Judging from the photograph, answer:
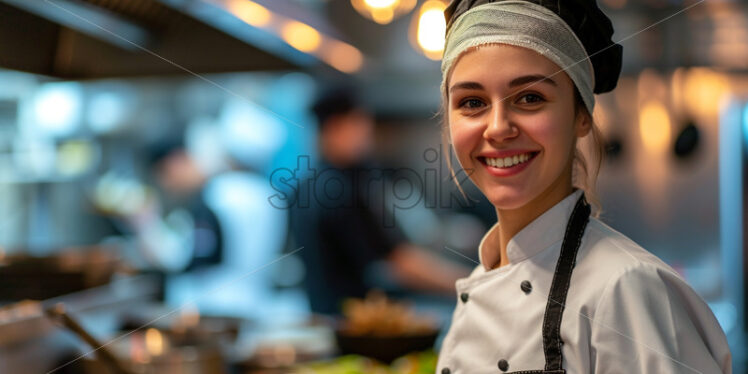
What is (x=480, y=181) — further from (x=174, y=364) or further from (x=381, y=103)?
(x=381, y=103)

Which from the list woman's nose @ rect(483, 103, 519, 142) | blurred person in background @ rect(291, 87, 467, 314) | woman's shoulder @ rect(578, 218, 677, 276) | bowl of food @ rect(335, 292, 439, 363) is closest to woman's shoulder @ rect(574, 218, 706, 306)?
woman's shoulder @ rect(578, 218, 677, 276)

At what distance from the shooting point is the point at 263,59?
1899mm

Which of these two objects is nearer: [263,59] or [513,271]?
[513,271]

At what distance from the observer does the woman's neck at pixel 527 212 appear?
0.61m

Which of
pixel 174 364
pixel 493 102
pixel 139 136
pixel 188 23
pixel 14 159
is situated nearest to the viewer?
pixel 493 102

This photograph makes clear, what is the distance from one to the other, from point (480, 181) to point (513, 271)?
10 centimetres

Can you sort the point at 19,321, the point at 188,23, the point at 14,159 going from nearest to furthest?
the point at 19,321
the point at 188,23
the point at 14,159

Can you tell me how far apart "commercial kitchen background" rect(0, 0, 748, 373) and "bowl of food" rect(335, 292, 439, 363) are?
0.17 meters

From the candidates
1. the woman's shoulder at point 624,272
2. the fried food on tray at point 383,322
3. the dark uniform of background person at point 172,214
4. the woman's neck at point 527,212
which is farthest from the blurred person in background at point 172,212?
the woman's shoulder at point 624,272

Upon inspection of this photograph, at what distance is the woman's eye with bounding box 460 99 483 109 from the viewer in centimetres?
56

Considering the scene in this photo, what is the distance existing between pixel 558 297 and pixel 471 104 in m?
0.16

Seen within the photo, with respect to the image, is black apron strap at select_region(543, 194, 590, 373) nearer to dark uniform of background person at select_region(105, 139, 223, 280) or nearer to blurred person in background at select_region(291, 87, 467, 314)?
blurred person in background at select_region(291, 87, 467, 314)

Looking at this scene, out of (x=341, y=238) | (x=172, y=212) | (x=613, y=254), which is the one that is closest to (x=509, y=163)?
(x=613, y=254)

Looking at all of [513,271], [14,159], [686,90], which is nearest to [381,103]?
[686,90]
